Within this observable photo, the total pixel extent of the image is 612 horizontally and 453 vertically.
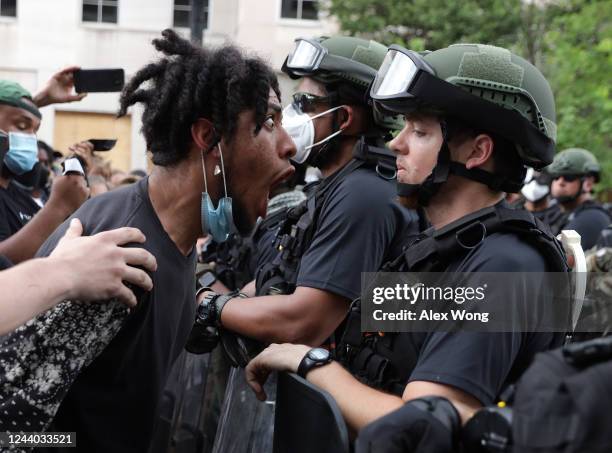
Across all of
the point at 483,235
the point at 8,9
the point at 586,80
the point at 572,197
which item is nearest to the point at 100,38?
the point at 8,9

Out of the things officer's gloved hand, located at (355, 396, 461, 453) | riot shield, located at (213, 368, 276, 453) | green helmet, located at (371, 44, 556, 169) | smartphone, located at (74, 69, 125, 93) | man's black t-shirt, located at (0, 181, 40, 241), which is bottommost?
man's black t-shirt, located at (0, 181, 40, 241)

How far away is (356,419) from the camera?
7.80ft

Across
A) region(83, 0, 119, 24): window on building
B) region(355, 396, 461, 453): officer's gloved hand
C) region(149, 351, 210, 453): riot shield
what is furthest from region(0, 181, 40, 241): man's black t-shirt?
region(83, 0, 119, 24): window on building

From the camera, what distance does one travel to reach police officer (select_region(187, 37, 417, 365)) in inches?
138

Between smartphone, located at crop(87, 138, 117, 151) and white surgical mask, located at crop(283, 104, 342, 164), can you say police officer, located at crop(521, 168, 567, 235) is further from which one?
white surgical mask, located at crop(283, 104, 342, 164)

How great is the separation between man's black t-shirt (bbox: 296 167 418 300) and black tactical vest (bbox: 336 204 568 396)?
0.67 metres

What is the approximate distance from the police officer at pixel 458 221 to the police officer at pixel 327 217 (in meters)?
0.56

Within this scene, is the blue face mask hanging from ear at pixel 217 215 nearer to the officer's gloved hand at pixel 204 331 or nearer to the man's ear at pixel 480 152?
the officer's gloved hand at pixel 204 331

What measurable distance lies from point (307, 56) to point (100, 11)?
64.9 feet

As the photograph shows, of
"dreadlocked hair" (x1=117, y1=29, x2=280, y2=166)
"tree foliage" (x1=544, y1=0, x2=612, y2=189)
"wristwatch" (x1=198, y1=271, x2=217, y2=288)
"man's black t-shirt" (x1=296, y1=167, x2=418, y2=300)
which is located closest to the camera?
"dreadlocked hair" (x1=117, y1=29, x2=280, y2=166)

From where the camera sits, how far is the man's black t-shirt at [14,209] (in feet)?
17.9

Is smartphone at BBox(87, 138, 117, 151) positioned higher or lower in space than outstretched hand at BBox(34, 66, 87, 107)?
lower

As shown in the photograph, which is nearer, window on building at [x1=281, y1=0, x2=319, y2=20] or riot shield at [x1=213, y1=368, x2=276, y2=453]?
riot shield at [x1=213, y1=368, x2=276, y2=453]

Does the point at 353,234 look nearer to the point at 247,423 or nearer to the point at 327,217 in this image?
the point at 327,217
